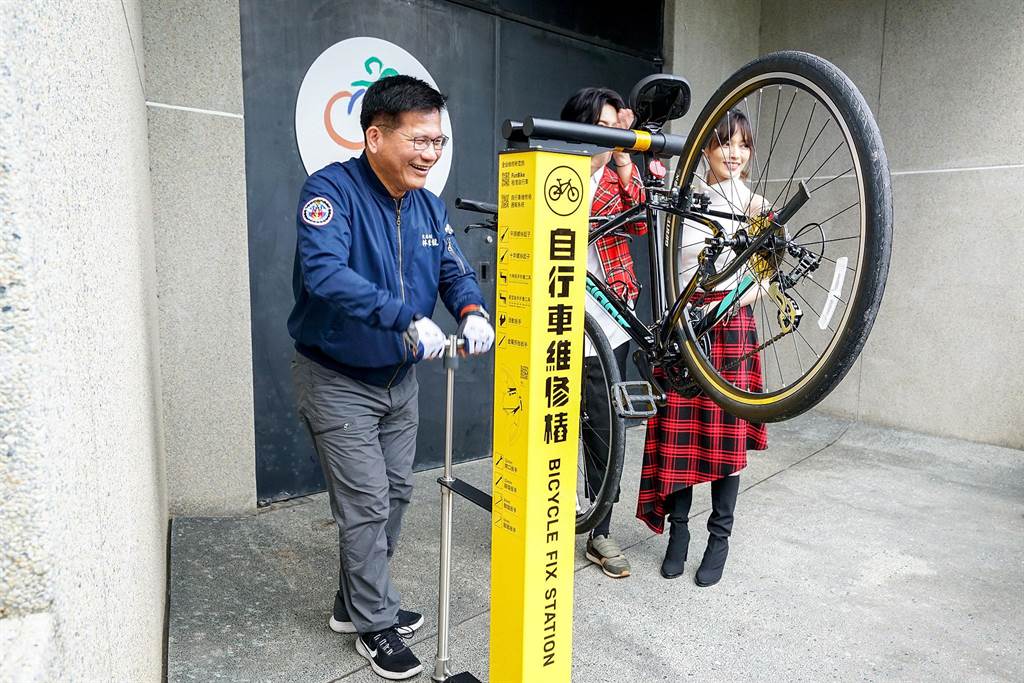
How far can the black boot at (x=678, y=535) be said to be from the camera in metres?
2.71

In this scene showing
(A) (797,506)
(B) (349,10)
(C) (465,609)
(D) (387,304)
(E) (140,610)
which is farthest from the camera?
(A) (797,506)

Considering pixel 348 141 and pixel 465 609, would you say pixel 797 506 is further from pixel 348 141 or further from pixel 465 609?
pixel 348 141

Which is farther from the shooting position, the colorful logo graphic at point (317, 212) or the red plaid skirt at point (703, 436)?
the red plaid skirt at point (703, 436)

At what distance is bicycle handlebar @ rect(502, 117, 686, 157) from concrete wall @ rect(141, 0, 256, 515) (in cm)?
186

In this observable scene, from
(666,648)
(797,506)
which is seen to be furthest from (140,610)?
(797,506)

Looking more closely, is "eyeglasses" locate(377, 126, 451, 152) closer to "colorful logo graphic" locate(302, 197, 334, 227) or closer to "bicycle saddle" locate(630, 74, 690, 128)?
"colorful logo graphic" locate(302, 197, 334, 227)

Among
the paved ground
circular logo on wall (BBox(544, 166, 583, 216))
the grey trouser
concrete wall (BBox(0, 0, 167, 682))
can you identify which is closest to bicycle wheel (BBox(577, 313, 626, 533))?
the paved ground

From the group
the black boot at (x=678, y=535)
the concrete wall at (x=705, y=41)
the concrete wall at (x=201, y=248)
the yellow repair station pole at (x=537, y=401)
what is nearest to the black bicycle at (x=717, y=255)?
the yellow repair station pole at (x=537, y=401)

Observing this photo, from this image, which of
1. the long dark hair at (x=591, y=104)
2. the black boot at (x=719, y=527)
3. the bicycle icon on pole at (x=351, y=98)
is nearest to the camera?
Answer: the long dark hair at (x=591, y=104)

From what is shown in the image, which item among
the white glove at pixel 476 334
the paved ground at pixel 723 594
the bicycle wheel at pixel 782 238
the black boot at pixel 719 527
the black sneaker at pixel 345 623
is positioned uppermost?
the bicycle wheel at pixel 782 238

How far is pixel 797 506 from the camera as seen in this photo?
3461 millimetres

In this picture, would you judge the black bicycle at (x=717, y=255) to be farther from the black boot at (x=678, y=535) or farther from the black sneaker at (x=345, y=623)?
the black sneaker at (x=345, y=623)

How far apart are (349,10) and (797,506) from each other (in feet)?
10.2

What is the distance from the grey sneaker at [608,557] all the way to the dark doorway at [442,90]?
1211 millimetres
